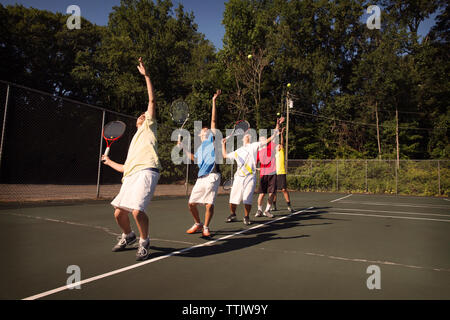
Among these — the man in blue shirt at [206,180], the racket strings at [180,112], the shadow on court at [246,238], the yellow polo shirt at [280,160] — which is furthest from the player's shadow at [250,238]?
the racket strings at [180,112]

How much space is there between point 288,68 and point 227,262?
113 ft

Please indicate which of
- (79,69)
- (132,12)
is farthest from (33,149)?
(132,12)

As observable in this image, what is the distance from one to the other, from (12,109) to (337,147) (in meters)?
28.7

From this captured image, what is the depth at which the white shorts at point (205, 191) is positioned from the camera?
5.47 metres

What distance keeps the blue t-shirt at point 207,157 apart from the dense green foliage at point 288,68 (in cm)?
1964

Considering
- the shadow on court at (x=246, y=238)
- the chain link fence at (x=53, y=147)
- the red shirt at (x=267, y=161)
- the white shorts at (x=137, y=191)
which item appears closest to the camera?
the white shorts at (x=137, y=191)

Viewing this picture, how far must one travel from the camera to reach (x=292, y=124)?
Result: 3559 cm

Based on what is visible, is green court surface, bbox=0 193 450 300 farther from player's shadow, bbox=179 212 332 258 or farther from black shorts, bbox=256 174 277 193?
black shorts, bbox=256 174 277 193

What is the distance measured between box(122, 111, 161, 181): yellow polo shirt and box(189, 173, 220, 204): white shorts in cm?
156

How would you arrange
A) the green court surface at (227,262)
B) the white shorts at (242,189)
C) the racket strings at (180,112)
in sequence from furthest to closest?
the racket strings at (180,112)
the white shorts at (242,189)
the green court surface at (227,262)

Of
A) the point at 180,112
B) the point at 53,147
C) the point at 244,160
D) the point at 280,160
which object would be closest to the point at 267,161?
the point at 280,160

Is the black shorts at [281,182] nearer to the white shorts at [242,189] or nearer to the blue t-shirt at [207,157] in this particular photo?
the white shorts at [242,189]

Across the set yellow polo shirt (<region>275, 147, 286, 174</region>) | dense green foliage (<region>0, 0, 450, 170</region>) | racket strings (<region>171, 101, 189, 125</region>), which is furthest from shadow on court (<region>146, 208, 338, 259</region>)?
dense green foliage (<region>0, 0, 450, 170</region>)

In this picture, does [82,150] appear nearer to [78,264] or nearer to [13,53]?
[13,53]
